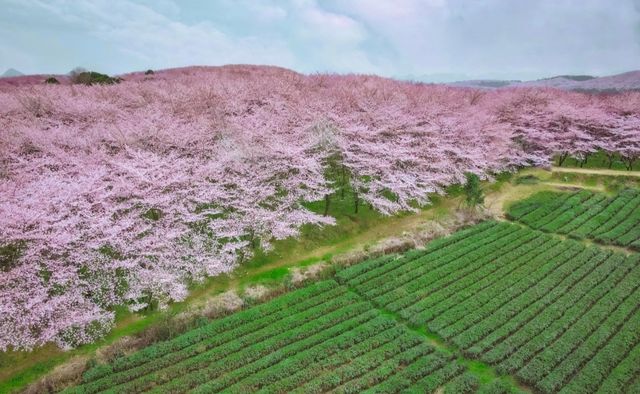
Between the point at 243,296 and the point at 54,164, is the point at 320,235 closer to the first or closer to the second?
the point at 243,296

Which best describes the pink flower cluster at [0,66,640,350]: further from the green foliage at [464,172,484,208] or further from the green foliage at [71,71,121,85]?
the green foliage at [71,71,121,85]

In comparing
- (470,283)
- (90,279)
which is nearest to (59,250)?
(90,279)

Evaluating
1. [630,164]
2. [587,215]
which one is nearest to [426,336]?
[587,215]

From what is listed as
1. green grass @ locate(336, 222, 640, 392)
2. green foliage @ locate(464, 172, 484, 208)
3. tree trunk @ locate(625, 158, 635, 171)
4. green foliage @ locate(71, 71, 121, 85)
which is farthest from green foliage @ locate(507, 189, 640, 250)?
green foliage @ locate(71, 71, 121, 85)

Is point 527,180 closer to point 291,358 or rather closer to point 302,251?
point 302,251

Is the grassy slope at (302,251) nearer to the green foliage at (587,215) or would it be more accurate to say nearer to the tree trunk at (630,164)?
the green foliage at (587,215)
